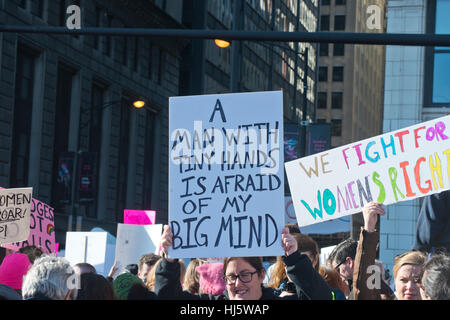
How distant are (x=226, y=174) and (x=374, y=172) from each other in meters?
1.04

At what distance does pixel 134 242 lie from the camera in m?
10.9

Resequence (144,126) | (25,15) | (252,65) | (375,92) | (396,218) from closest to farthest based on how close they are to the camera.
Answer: (396,218), (25,15), (144,126), (252,65), (375,92)

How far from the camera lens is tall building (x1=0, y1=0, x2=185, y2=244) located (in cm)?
3391

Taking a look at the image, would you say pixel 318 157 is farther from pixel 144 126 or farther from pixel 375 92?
pixel 375 92

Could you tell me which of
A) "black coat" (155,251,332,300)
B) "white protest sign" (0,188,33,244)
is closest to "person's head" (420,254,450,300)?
"black coat" (155,251,332,300)

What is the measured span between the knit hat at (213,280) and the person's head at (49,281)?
4.62 feet

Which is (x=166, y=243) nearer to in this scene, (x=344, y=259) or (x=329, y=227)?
(x=344, y=259)

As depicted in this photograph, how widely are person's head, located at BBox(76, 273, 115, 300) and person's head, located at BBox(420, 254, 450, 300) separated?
1897mm

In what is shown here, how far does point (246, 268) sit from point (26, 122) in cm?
3000

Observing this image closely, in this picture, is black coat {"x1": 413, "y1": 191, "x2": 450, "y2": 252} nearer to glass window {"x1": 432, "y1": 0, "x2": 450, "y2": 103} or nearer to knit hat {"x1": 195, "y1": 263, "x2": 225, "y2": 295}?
knit hat {"x1": 195, "y1": 263, "x2": 225, "y2": 295}

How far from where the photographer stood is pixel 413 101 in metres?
20.7

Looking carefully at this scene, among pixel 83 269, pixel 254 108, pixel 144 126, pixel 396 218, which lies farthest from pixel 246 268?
pixel 144 126

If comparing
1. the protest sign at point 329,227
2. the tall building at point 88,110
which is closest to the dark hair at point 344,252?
the protest sign at point 329,227

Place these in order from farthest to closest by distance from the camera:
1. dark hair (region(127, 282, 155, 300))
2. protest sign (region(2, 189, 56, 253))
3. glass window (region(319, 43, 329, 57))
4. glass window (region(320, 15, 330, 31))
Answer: glass window (region(319, 43, 329, 57))
glass window (region(320, 15, 330, 31))
protest sign (region(2, 189, 56, 253))
dark hair (region(127, 282, 155, 300))
